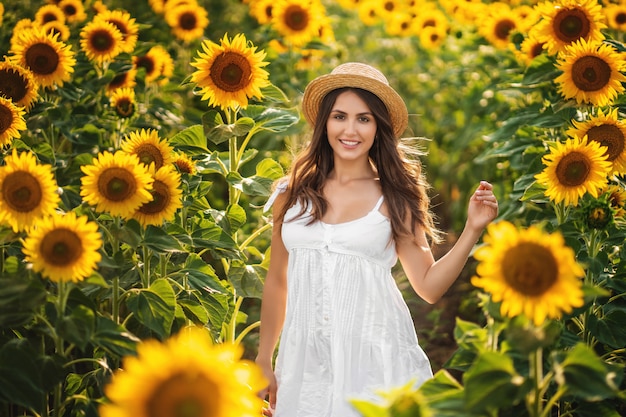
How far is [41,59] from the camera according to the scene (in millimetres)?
2971

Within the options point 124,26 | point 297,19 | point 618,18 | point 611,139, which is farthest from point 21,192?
point 618,18

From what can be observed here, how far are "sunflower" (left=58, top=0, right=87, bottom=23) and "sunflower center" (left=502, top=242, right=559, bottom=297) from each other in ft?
10.1

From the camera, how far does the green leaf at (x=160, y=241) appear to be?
2.14 meters

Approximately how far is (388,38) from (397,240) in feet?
15.3

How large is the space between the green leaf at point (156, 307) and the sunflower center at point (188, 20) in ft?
8.22

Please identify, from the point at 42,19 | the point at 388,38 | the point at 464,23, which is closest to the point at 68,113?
the point at 42,19

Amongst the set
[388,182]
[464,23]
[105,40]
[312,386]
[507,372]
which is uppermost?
[464,23]

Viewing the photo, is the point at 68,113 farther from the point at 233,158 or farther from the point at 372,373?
the point at 372,373

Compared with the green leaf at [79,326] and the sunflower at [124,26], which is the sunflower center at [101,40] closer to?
the sunflower at [124,26]

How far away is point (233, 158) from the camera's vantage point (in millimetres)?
2746

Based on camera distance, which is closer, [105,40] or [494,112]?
[105,40]

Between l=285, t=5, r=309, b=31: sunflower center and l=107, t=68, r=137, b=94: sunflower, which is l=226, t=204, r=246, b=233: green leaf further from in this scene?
l=285, t=5, r=309, b=31: sunflower center

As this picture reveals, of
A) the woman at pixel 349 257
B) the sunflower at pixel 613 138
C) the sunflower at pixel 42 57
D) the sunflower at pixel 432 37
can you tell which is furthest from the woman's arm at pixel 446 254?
the sunflower at pixel 432 37

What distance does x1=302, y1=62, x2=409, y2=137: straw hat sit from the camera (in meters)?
2.58
